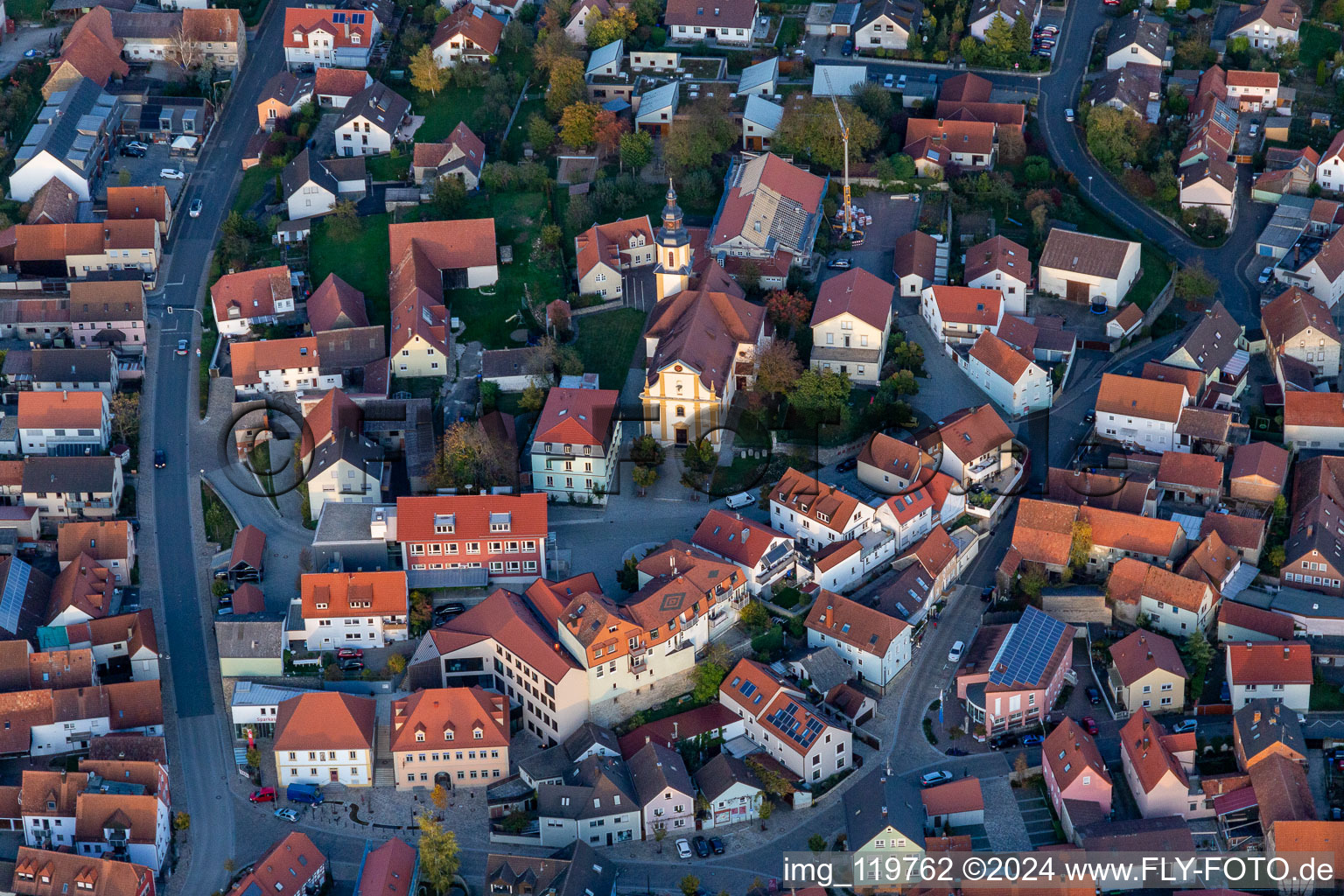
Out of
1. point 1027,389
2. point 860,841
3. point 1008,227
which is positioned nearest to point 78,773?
point 860,841

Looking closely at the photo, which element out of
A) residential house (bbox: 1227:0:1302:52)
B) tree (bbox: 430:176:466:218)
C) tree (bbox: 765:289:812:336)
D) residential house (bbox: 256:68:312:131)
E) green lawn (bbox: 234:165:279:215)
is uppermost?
residential house (bbox: 1227:0:1302:52)

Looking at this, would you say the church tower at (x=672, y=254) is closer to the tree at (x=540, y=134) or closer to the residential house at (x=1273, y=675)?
the tree at (x=540, y=134)

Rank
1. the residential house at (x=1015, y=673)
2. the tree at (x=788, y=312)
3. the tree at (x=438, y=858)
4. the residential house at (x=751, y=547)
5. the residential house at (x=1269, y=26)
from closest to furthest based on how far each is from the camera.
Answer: the tree at (x=438, y=858)
the residential house at (x=1015, y=673)
the residential house at (x=751, y=547)
the tree at (x=788, y=312)
the residential house at (x=1269, y=26)

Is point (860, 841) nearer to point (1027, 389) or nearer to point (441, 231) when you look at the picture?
point (1027, 389)

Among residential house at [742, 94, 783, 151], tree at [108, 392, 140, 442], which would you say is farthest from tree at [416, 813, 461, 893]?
residential house at [742, 94, 783, 151]

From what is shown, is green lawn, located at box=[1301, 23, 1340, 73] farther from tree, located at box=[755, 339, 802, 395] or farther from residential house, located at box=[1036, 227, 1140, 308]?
tree, located at box=[755, 339, 802, 395]

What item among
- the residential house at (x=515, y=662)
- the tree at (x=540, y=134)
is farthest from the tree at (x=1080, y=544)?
the tree at (x=540, y=134)

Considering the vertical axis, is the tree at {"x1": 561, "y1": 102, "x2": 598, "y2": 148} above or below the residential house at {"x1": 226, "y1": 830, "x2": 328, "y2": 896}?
above
